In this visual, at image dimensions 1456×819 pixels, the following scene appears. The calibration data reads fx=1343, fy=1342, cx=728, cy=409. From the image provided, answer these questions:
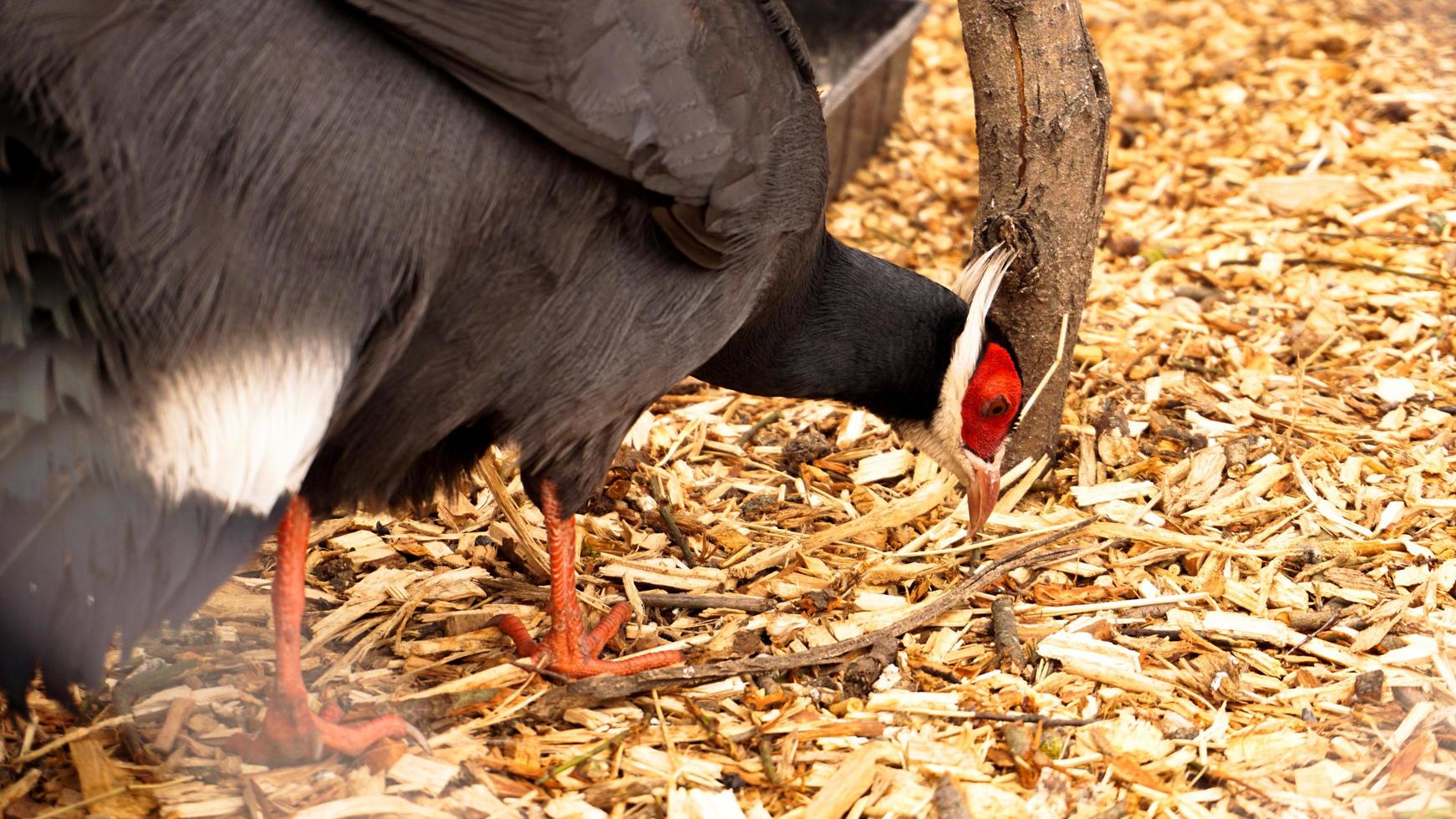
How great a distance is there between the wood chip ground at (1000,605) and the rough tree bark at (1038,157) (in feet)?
1.85

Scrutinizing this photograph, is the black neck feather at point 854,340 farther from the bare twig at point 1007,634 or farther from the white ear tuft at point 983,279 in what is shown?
the bare twig at point 1007,634

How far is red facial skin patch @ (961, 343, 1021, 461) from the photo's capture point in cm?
390

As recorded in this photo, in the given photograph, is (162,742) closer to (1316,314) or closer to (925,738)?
(925,738)

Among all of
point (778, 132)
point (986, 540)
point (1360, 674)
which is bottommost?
point (1360, 674)

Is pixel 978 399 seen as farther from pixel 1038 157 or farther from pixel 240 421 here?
pixel 240 421

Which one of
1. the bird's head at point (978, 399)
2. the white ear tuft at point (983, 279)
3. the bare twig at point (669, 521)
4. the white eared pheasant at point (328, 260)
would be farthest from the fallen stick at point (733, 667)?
the white ear tuft at point (983, 279)

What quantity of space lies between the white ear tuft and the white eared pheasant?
0.72 metres

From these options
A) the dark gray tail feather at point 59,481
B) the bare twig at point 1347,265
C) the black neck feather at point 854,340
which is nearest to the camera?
the dark gray tail feather at point 59,481

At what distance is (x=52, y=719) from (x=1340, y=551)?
3.45 metres

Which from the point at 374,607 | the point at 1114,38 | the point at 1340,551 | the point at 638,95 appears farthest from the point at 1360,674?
the point at 1114,38

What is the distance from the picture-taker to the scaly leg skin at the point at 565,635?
3430 mm

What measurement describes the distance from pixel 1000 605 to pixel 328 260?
2042mm

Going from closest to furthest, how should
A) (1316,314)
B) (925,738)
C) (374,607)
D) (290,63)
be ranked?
(290,63), (925,738), (374,607), (1316,314)

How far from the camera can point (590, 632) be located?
3.61 meters
